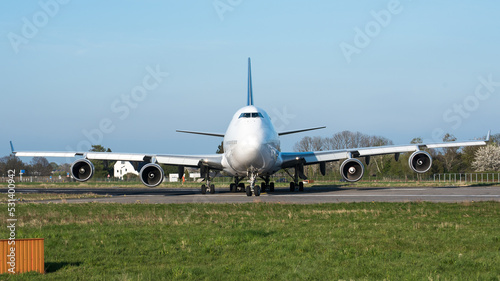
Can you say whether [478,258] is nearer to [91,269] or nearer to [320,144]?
[91,269]

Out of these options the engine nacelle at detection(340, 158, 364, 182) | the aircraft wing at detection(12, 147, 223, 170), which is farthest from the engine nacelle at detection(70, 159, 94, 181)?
the engine nacelle at detection(340, 158, 364, 182)

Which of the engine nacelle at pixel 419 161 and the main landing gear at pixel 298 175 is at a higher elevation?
the engine nacelle at pixel 419 161

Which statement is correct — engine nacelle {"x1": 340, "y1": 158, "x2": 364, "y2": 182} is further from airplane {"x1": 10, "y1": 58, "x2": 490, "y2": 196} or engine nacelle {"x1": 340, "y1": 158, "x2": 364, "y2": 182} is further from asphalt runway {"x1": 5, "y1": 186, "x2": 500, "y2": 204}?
asphalt runway {"x1": 5, "y1": 186, "x2": 500, "y2": 204}

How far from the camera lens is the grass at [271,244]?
9156 mm

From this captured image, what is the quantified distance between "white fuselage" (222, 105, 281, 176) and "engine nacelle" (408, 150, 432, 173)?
9092 millimetres

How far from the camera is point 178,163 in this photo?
3597 cm

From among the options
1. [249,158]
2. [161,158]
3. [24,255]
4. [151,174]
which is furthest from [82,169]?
[24,255]

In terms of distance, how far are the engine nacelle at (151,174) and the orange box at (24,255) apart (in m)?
24.6

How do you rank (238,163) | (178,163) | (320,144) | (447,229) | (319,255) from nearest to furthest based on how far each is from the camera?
(319,255)
(447,229)
(238,163)
(178,163)
(320,144)

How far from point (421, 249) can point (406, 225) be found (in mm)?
3893

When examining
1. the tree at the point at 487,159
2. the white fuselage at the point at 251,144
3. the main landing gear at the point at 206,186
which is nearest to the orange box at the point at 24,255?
the white fuselage at the point at 251,144

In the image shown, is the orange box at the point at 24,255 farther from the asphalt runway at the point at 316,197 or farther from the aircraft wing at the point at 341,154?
the aircraft wing at the point at 341,154

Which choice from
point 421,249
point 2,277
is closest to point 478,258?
point 421,249

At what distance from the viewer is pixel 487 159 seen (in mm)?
80875
